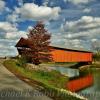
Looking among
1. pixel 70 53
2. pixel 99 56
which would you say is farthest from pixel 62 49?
pixel 99 56

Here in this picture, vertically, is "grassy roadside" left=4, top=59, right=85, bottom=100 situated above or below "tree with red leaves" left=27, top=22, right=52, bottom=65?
below

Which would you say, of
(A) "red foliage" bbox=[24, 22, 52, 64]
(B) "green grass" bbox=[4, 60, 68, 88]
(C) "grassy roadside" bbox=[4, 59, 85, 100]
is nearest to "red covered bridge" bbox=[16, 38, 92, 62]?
(A) "red foliage" bbox=[24, 22, 52, 64]

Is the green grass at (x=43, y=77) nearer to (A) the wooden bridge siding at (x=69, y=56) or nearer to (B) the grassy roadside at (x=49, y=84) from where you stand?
(B) the grassy roadside at (x=49, y=84)

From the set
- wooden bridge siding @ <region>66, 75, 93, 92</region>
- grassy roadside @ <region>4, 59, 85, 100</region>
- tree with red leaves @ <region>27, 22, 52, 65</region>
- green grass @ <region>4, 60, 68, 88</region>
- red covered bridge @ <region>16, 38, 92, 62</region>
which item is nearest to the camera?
grassy roadside @ <region>4, 59, 85, 100</region>

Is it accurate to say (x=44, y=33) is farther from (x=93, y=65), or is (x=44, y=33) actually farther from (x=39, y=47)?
(x=93, y=65)

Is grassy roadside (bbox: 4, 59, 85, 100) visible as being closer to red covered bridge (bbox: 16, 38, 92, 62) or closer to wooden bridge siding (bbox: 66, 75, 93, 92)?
wooden bridge siding (bbox: 66, 75, 93, 92)

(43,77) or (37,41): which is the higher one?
(37,41)

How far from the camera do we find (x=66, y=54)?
232 feet

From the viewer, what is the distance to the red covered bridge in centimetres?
6462

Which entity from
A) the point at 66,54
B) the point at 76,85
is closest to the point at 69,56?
the point at 66,54

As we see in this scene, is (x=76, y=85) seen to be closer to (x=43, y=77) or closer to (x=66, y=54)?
(x=43, y=77)

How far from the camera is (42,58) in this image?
5403 cm

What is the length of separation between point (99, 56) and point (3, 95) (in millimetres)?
95244

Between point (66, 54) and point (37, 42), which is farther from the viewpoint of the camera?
point (66, 54)
